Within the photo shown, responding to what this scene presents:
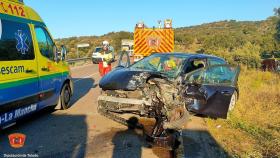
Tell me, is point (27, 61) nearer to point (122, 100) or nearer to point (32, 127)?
point (32, 127)

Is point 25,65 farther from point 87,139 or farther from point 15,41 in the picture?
point 87,139

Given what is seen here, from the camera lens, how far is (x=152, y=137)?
7227 mm

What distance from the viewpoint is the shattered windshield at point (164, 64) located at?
886cm

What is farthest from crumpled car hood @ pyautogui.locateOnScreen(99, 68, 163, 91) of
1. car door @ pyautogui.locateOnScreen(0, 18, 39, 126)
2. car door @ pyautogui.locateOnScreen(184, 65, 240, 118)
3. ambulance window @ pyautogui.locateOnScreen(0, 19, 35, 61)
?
ambulance window @ pyautogui.locateOnScreen(0, 19, 35, 61)

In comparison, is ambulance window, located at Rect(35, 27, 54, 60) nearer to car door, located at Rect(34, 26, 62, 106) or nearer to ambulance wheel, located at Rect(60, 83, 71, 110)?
car door, located at Rect(34, 26, 62, 106)

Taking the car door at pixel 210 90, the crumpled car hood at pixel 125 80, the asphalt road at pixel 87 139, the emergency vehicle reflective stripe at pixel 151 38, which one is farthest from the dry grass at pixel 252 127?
the emergency vehicle reflective stripe at pixel 151 38

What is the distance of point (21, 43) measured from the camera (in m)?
7.68

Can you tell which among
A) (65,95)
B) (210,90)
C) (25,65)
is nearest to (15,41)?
(25,65)

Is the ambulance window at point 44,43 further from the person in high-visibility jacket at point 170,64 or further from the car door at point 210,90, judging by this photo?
the car door at point 210,90

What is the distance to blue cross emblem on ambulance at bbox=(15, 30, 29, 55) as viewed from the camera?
24.8ft

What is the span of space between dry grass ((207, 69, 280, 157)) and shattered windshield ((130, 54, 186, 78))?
1562 mm

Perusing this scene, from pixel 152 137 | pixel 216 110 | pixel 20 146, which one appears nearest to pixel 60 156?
pixel 20 146

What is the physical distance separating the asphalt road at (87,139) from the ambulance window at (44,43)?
1.53 m

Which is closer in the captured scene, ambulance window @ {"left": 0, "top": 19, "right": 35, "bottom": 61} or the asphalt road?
the asphalt road
